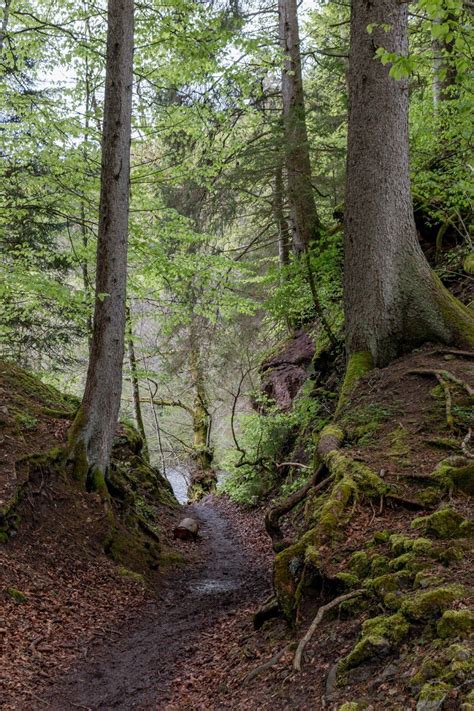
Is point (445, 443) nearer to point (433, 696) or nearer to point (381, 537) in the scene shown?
point (381, 537)

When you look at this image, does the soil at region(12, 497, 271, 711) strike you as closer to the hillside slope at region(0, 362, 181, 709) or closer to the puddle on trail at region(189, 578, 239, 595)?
the puddle on trail at region(189, 578, 239, 595)

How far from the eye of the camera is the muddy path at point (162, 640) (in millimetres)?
4055

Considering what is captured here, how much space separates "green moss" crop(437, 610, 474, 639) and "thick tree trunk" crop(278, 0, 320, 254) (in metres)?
8.38

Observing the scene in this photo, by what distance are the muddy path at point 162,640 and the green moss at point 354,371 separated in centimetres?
252

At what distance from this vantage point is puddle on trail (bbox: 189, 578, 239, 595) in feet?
22.6

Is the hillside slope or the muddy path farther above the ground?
the hillside slope

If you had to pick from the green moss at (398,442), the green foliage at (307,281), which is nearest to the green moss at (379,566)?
the green moss at (398,442)

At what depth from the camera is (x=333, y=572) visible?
3.47m

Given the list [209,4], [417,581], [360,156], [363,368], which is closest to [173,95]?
[209,4]

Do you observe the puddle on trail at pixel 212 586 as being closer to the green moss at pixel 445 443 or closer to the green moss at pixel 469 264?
the green moss at pixel 445 443

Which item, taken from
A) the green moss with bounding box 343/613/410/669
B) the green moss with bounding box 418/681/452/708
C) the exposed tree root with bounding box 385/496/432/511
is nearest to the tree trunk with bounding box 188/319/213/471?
the exposed tree root with bounding box 385/496/432/511

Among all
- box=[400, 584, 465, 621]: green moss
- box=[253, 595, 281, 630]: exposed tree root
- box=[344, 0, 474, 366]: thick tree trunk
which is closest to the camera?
box=[400, 584, 465, 621]: green moss

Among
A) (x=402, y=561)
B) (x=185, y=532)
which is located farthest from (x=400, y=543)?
(x=185, y=532)

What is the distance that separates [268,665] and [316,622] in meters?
0.53
